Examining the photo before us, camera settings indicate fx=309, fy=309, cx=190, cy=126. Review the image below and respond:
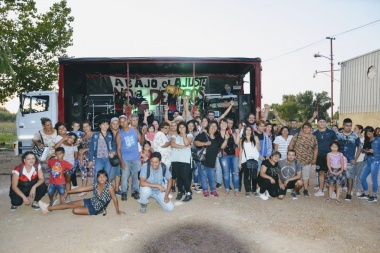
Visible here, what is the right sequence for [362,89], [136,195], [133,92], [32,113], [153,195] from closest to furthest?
1. [153,195]
2. [136,195]
3. [32,113]
4. [133,92]
5. [362,89]

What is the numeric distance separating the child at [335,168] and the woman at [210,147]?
211 cm

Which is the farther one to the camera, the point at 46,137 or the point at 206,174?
the point at 206,174

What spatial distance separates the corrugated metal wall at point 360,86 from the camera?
19578 mm

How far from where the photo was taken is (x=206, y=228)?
181 inches

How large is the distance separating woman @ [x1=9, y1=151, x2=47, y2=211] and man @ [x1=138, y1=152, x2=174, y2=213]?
1.89 m

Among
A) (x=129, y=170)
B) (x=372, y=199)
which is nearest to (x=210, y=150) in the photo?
(x=129, y=170)

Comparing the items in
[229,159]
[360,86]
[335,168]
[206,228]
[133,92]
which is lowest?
[206,228]

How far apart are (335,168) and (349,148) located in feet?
2.05

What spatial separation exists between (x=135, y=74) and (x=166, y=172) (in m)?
7.01

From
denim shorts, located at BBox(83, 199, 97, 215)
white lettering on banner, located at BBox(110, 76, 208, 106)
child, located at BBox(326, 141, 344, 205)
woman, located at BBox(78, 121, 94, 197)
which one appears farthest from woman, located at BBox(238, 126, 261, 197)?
white lettering on banner, located at BBox(110, 76, 208, 106)

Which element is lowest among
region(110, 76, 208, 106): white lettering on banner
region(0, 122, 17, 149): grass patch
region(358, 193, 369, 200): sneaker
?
region(0, 122, 17, 149): grass patch

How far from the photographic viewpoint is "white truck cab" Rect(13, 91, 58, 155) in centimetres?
996

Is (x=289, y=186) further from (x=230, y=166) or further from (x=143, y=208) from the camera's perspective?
(x=143, y=208)

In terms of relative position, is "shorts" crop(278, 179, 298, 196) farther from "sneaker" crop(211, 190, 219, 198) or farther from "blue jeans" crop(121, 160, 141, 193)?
"blue jeans" crop(121, 160, 141, 193)
